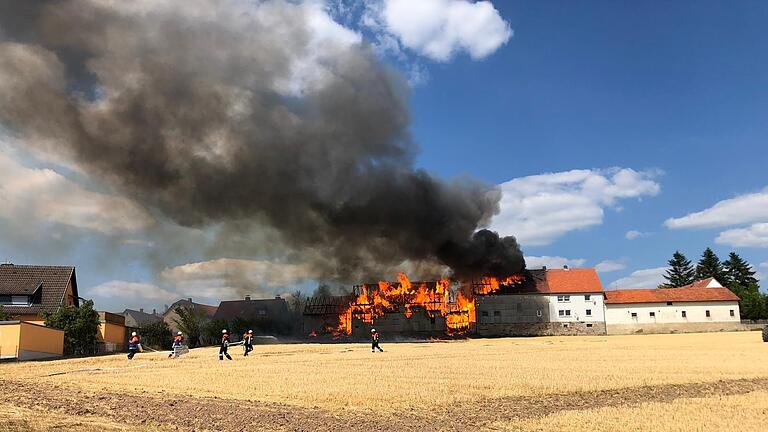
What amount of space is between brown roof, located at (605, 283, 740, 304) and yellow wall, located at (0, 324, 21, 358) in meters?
71.1

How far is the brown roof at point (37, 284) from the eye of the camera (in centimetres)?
5853

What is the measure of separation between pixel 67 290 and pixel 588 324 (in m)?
64.0

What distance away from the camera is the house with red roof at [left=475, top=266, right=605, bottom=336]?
8269 cm

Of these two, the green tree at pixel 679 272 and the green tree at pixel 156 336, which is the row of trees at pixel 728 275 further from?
the green tree at pixel 156 336

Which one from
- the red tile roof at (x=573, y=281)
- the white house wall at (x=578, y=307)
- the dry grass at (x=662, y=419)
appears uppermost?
the red tile roof at (x=573, y=281)

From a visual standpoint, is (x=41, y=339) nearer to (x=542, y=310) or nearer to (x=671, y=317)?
(x=542, y=310)

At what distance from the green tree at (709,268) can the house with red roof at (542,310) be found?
57.8 meters

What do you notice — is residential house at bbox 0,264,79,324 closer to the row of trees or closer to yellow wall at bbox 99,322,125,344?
yellow wall at bbox 99,322,125,344

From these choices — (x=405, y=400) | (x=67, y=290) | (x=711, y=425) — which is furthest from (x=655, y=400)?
(x=67, y=290)

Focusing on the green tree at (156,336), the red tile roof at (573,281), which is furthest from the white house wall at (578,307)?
the green tree at (156,336)

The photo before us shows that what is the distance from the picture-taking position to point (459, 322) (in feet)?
268

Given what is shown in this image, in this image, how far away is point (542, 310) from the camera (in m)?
83.9

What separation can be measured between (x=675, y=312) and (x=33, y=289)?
78.0 metres

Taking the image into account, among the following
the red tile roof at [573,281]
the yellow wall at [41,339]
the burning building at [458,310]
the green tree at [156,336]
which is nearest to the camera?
the yellow wall at [41,339]
